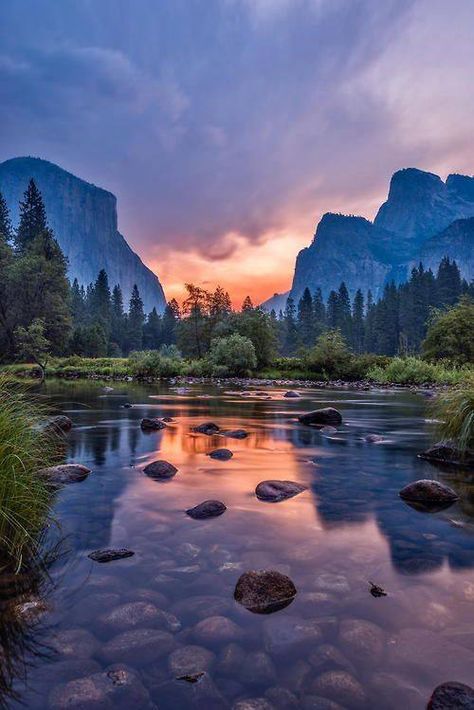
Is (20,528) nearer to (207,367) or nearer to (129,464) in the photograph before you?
(129,464)

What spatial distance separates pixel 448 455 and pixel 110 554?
367 inches

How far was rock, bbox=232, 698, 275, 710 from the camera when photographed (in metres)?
3.37

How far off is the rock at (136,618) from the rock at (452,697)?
221 centimetres

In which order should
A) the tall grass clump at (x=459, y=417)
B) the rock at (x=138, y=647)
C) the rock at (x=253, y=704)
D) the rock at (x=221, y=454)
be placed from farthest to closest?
the rock at (x=221, y=454), the tall grass clump at (x=459, y=417), the rock at (x=138, y=647), the rock at (x=253, y=704)

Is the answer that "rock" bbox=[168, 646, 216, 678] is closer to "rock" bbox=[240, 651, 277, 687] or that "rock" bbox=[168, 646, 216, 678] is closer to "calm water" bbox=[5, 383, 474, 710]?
"calm water" bbox=[5, 383, 474, 710]

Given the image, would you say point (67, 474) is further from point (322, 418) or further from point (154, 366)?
point (154, 366)

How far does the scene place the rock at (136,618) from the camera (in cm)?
438

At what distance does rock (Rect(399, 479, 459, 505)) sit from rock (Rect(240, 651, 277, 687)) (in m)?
5.61

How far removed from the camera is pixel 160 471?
10.4 m

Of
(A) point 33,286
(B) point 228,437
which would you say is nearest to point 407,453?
(B) point 228,437

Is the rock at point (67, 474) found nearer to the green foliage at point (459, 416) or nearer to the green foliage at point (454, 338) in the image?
the green foliage at point (459, 416)

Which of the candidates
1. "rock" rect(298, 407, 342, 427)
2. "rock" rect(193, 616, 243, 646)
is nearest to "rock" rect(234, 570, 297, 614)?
"rock" rect(193, 616, 243, 646)

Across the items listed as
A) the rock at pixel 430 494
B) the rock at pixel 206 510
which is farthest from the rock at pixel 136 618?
the rock at pixel 430 494

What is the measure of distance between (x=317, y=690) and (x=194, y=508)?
4494 millimetres
